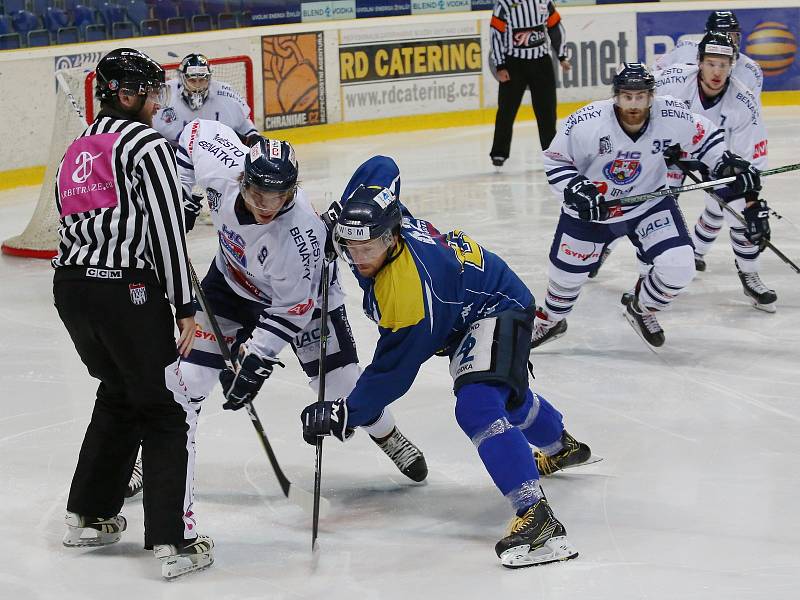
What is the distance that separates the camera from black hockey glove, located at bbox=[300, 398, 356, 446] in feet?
9.11

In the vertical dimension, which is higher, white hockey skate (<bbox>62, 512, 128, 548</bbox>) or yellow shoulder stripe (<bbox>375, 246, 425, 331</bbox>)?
yellow shoulder stripe (<bbox>375, 246, 425, 331</bbox>)

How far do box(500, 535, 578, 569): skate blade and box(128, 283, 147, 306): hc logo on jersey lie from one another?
956 millimetres

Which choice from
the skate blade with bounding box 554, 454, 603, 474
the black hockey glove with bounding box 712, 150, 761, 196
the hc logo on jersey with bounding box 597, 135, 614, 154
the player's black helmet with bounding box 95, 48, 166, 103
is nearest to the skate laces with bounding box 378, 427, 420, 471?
the skate blade with bounding box 554, 454, 603, 474

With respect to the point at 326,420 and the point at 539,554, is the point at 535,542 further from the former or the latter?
the point at 326,420

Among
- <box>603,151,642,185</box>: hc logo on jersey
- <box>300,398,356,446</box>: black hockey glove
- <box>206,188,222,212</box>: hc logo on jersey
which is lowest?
<box>300,398,356,446</box>: black hockey glove

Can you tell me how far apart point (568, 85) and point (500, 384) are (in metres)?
8.19

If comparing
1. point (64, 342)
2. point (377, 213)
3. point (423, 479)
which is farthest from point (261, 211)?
point (64, 342)

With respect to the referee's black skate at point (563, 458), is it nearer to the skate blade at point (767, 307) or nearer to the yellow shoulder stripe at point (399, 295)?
the yellow shoulder stripe at point (399, 295)

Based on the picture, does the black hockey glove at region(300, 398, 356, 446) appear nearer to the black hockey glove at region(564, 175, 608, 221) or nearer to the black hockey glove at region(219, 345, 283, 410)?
the black hockey glove at region(219, 345, 283, 410)

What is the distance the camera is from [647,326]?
4.58 m

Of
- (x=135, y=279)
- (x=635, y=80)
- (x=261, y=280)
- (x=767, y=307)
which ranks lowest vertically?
(x=767, y=307)

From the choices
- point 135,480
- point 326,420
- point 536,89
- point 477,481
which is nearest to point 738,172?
point 477,481

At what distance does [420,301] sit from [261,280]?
579 mm

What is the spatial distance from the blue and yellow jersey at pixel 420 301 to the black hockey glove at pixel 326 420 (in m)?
0.02
